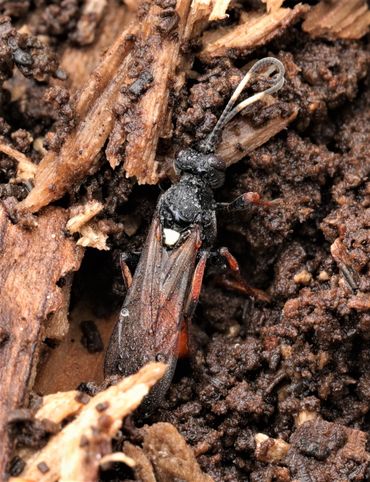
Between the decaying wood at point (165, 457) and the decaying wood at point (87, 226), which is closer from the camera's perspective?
the decaying wood at point (165, 457)

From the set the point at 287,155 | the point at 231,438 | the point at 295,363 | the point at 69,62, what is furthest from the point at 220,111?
the point at 231,438

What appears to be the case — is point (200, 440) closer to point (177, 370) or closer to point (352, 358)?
point (177, 370)

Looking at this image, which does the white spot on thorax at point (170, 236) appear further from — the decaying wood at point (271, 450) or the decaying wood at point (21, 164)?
the decaying wood at point (271, 450)

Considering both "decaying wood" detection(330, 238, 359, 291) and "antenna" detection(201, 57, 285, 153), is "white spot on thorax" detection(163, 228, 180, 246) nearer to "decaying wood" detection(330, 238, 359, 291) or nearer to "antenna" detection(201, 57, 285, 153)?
"antenna" detection(201, 57, 285, 153)

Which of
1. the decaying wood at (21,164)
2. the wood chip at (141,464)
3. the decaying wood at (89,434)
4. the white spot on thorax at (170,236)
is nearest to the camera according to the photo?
the decaying wood at (89,434)

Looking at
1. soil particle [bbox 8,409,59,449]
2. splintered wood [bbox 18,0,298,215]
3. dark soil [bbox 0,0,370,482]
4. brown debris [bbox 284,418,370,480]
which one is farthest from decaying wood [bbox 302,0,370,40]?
soil particle [bbox 8,409,59,449]

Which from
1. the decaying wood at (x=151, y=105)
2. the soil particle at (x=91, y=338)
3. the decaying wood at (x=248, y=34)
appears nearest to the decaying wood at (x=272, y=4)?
the decaying wood at (x=248, y=34)

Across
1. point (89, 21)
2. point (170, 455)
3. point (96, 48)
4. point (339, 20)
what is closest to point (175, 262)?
point (170, 455)
